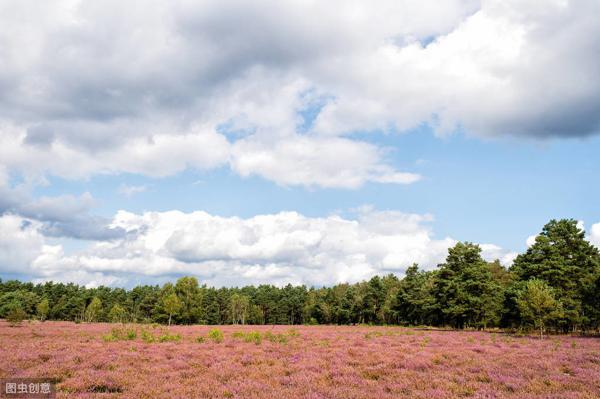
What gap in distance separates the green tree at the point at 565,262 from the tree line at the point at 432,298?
13 centimetres

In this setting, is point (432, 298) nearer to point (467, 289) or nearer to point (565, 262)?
point (467, 289)

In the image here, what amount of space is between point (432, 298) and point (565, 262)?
20737 mm

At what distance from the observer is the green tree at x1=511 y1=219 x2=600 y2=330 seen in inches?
2030

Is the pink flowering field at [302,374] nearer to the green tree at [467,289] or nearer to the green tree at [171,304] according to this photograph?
the green tree at [467,289]

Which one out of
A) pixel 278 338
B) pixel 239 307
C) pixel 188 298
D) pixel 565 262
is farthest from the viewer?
pixel 239 307

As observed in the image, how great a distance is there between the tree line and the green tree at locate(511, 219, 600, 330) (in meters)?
0.13

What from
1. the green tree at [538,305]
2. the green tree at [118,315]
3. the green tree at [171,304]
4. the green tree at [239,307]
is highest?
the green tree at [538,305]

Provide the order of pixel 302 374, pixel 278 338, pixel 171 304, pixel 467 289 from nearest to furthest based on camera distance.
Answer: pixel 302 374 < pixel 278 338 < pixel 467 289 < pixel 171 304

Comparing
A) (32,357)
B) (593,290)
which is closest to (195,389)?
(32,357)

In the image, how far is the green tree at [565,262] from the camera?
5156cm

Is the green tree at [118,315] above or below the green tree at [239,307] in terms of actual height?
above

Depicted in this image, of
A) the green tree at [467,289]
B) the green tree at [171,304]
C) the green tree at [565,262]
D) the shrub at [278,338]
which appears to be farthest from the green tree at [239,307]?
the shrub at [278,338]

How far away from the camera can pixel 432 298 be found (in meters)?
65.6

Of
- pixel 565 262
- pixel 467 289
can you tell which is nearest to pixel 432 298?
pixel 467 289
